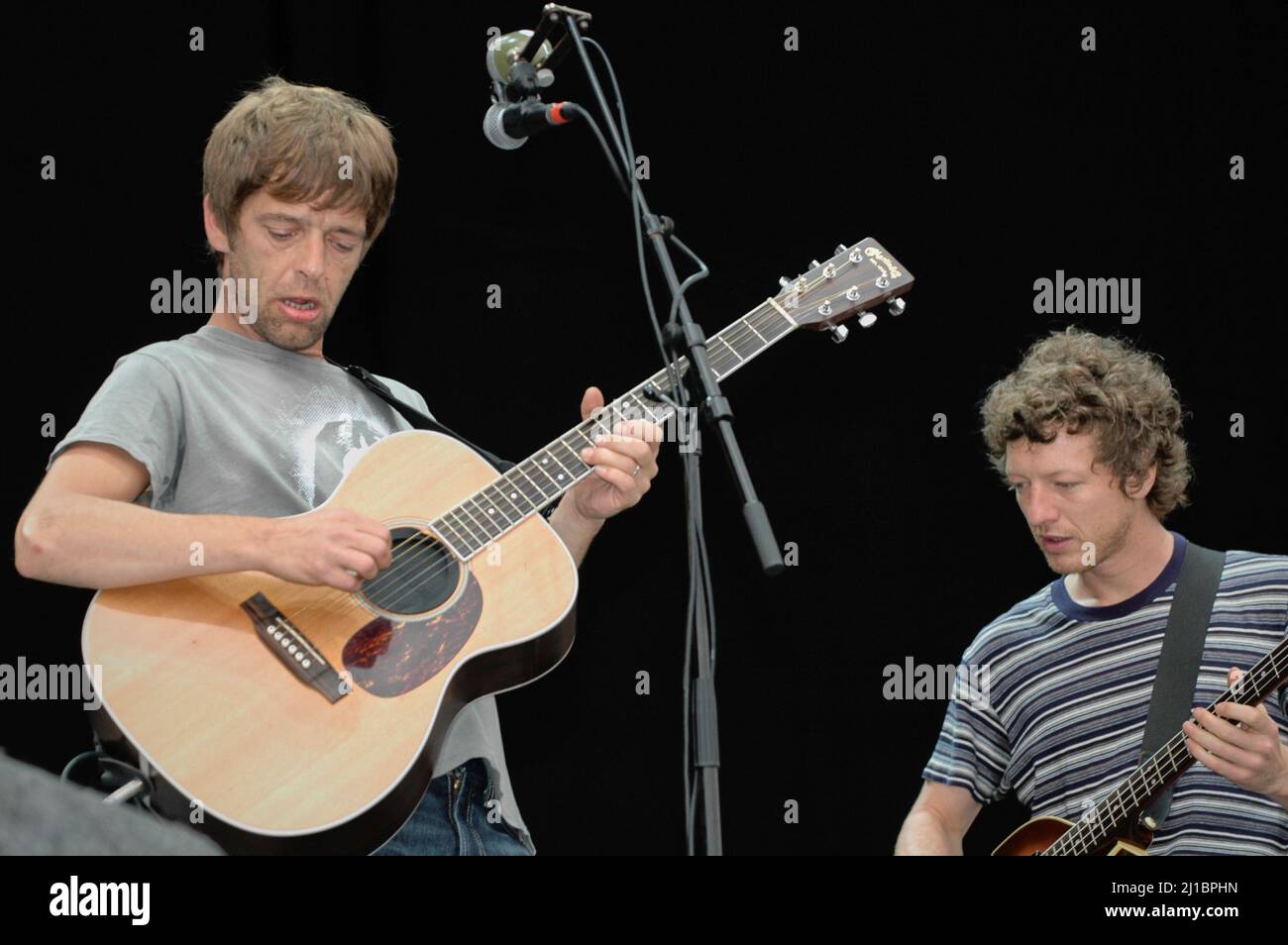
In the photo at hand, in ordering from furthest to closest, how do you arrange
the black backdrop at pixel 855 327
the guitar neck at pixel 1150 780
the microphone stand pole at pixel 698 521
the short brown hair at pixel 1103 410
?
the black backdrop at pixel 855 327 → the short brown hair at pixel 1103 410 → the guitar neck at pixel 1150 780 → the microphone stand pole at pixel 698 521

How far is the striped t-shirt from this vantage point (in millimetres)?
2688

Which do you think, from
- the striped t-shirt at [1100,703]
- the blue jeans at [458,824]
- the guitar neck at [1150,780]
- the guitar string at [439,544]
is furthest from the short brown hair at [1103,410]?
the blue jeans at [458,824]

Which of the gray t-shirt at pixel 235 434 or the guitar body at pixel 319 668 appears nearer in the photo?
the guitar body at pixel 319 668

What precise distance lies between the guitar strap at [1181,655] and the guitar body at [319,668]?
4.18ft

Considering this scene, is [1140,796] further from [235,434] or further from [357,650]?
[235,434]

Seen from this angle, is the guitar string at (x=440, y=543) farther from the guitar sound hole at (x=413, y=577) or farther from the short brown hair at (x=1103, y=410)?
the short brown hair at (x=1103, y=410)

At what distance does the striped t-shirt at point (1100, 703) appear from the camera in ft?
8.82

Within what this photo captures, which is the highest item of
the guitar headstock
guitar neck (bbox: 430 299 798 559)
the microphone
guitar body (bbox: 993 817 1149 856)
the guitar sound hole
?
the microphone

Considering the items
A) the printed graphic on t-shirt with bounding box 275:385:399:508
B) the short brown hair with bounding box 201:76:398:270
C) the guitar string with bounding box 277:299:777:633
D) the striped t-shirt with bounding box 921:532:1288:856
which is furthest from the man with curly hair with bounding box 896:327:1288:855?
the short brown hair with bounding box 201:76:398:270

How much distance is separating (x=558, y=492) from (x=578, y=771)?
134 centimetres

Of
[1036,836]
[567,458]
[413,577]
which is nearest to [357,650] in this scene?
[413,577]

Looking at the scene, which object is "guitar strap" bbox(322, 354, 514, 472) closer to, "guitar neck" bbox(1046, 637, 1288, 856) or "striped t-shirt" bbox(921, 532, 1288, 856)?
"striped t-shirt" bbox(921, 532, 1288, 856)

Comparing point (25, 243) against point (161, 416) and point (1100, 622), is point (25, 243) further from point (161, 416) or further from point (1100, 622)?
point (1100, 622)

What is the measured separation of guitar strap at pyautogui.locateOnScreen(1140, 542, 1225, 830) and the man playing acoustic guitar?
1203 mm
